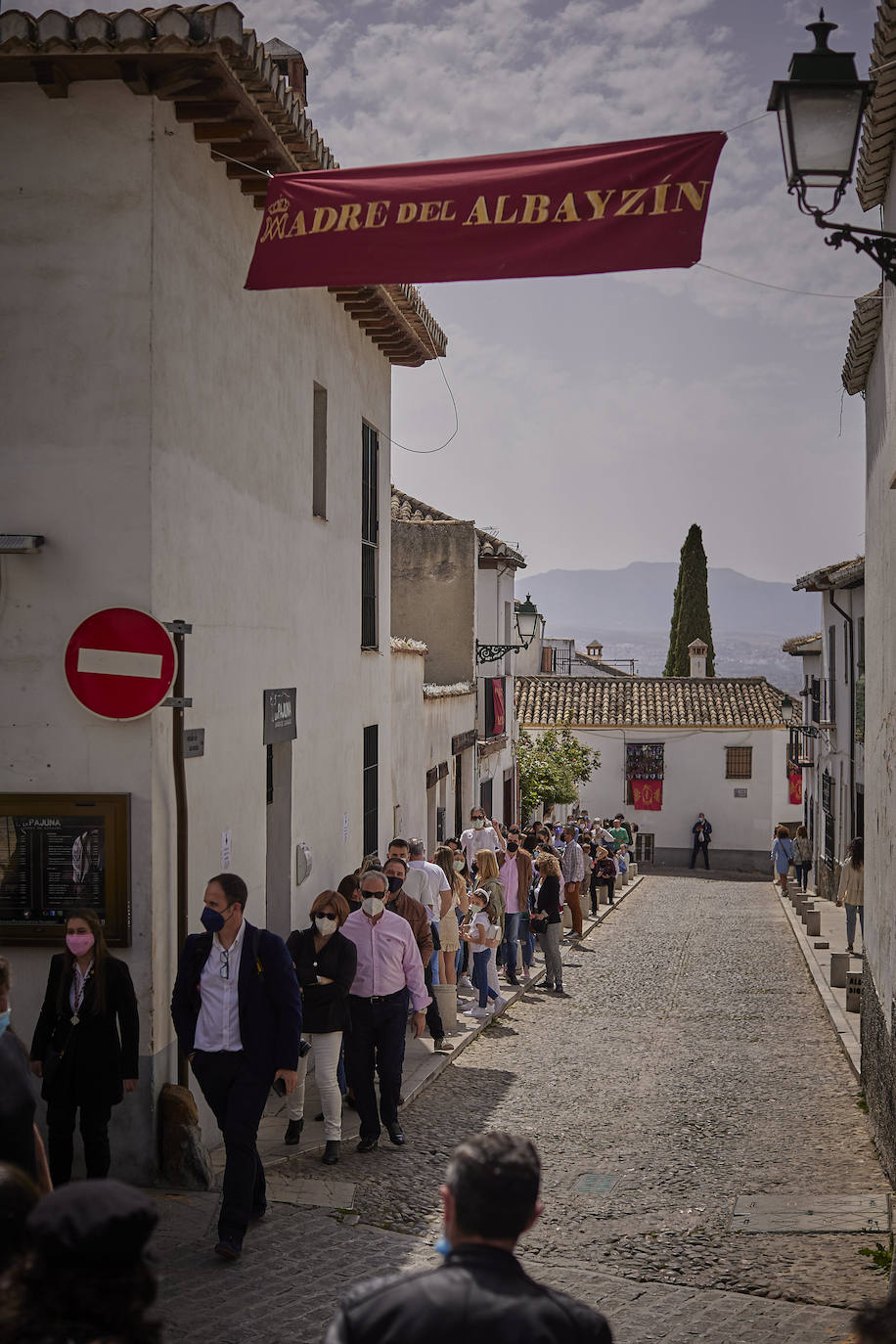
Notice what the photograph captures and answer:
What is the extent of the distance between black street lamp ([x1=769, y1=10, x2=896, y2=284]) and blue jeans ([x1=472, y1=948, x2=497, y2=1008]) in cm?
1011

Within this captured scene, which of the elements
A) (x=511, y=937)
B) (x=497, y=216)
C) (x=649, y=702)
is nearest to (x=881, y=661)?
(x=497, y=216)

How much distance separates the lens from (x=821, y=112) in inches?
217

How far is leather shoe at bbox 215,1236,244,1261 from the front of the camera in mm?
6457

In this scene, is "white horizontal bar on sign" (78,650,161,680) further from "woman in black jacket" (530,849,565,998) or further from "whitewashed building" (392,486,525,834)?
"whitewashed building" (392,486,525,834)

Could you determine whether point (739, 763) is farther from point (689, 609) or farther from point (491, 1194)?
point (491, 1194)

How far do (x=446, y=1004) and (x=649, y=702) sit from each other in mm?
36453

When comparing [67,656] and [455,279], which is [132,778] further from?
[455,279]

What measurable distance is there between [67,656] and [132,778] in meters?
0.74

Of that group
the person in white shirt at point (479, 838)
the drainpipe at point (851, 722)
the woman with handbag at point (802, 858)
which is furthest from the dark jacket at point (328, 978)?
the woman with handbag at point (802, 858)

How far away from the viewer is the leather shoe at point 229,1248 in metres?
6.46

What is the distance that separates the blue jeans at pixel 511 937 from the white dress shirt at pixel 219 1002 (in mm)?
10364

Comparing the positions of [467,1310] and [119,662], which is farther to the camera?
[119,662]

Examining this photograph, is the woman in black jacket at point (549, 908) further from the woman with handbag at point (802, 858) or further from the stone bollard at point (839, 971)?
the woman with handbag at point (802, 858)

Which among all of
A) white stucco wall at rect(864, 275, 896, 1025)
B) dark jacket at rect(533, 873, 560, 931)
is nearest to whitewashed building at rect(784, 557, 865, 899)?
dark jacket at rect(533, 873, 560, 931)
